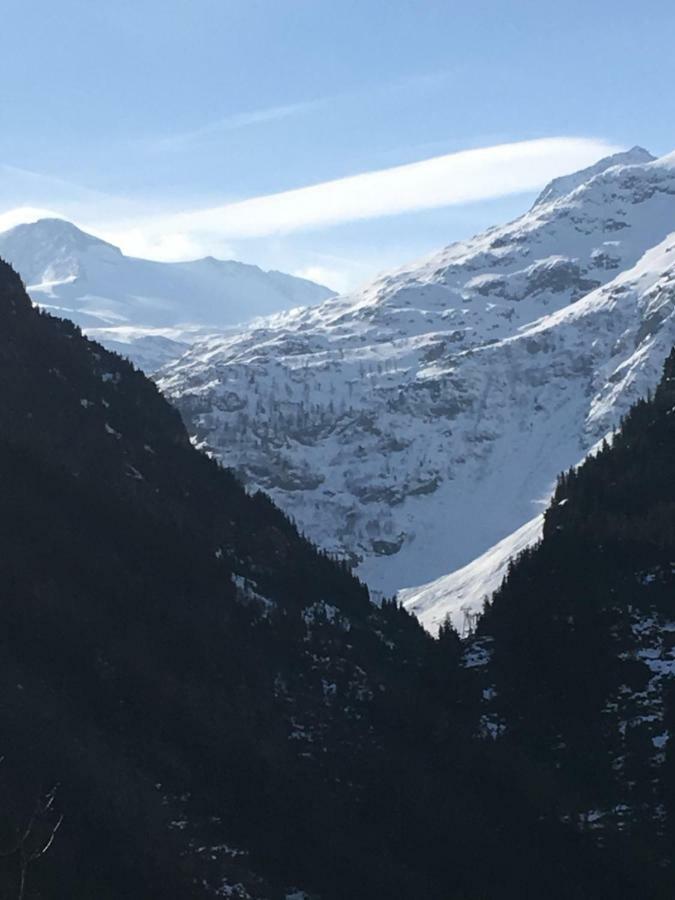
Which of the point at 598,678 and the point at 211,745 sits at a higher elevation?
the point at 598,678

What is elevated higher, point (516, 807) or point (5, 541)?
point (5, 541)

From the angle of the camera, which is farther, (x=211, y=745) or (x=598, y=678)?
(x=598, y=678)

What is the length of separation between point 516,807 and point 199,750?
3109 centimetres

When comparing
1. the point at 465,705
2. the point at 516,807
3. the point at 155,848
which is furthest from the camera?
the point at 465,705

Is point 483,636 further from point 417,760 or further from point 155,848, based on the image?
point 155,848

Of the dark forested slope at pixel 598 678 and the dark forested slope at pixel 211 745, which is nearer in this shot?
the dark forested slope at pixel 211 745

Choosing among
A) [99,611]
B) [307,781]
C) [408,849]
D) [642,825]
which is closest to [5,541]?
[99,611]

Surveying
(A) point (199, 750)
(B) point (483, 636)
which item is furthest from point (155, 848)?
(B) point (483, 636)

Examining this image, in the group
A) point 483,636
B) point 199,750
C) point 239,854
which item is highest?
point 483,636

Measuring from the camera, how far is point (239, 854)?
141 metres

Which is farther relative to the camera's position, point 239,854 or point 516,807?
point 516,807

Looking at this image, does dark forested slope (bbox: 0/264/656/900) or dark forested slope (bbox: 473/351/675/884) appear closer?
dark forested slope (bbox: 0/264/656/900)

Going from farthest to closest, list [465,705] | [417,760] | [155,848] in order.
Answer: [465,705] < [417,760] < [155,848]

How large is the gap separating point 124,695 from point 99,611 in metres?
13.7
